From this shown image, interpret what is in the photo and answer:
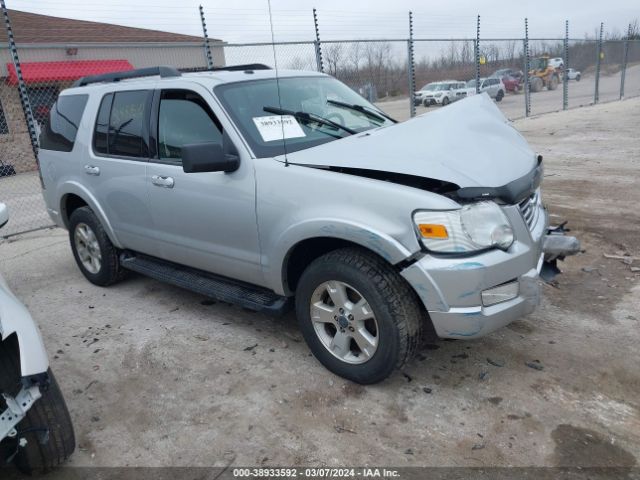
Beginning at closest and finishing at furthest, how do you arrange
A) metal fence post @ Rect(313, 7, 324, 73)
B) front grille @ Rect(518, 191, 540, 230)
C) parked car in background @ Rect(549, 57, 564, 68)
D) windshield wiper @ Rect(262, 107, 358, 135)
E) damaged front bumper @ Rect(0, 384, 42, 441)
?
damaged front bumper @ Rect(0, 384, 42, 441)
front grille @ Rect(518, 191, 540, 230)
windshield wiper @ Rect(262, 107, 358, 135)
metal fence post @ Rect(313, 7, 324, 73)
parked car in background @ Rect(549, 57, 564, 68)

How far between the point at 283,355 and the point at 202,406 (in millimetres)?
701

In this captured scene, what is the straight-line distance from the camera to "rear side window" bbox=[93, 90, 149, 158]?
4324mm

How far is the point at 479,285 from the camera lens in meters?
2.83

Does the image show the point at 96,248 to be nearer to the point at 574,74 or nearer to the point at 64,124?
the point at 64,124

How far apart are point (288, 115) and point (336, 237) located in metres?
1.16

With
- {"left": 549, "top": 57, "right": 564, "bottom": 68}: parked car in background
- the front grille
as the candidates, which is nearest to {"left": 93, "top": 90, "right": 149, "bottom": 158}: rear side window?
the front grille

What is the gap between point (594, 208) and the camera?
666 centimetres

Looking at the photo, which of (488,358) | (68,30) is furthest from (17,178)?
(488,358)

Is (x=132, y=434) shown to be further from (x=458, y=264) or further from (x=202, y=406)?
(x=458, y=264)

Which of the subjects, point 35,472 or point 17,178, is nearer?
point 35,472

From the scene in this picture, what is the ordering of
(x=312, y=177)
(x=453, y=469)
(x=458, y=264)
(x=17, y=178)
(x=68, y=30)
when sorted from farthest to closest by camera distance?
(x=68, y=30), (x=17, y=178), (x=312, y=177), (x=458, y=264), (x=453, y=469)

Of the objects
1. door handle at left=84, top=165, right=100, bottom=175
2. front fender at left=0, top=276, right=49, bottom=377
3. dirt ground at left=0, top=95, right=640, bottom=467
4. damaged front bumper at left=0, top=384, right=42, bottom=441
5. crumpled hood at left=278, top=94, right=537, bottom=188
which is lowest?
dirt ground at left=0, top=95, right=640, bottom=467

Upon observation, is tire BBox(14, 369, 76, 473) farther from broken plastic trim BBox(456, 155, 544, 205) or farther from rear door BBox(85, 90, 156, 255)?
broken plastic trim BBox(456, 155, 544, 205)

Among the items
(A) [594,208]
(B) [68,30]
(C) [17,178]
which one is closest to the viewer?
(A) [594,208]
